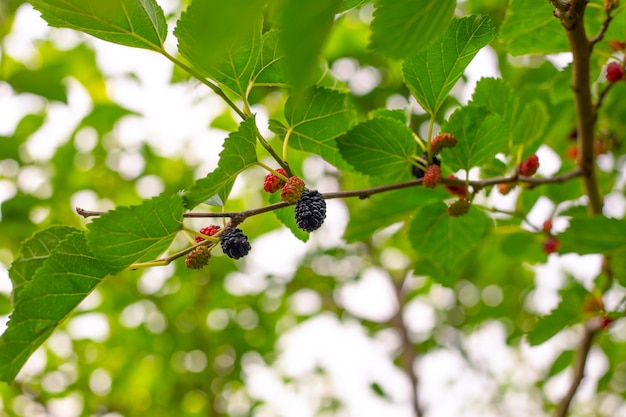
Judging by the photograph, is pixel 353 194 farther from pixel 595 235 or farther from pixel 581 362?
pixel 581 362

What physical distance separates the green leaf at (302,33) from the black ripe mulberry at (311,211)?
15.5 inches

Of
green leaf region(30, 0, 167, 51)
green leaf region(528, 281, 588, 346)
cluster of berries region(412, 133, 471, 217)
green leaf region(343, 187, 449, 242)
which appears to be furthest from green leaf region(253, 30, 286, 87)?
green leaf region(528, 281, 588, 346)

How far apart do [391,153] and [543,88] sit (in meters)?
0.69

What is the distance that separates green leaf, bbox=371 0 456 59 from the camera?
0.49 meters

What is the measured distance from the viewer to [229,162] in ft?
2.21

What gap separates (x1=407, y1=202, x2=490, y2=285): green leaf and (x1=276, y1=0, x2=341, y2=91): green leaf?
692 millimetres

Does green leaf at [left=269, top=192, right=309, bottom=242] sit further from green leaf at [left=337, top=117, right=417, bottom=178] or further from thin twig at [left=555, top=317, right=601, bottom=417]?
thin twig at [left=555, top=317, right=601, bottom=417]

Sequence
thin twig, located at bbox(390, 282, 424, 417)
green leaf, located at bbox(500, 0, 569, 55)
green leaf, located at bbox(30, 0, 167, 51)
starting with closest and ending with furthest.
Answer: green leaf, located at bbox(30, 0, 167, 51) → green leaf, located at bbox(500, 0, 569, 55) → thin twig, located at bbox(390, 282, 424, 417)

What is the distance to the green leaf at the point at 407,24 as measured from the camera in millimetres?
493

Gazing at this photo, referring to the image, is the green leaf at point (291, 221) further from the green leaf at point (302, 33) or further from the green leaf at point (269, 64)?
the green leaf at point (302, 33)

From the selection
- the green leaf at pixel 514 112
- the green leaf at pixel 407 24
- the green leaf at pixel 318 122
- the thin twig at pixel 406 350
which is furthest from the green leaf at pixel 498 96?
the thin twig at pixel 406 350

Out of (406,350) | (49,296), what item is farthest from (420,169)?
(406,350)

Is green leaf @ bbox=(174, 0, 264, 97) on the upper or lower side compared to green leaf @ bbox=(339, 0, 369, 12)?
lower

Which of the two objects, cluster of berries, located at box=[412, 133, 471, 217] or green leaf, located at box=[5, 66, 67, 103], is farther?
green leaf, located at box=[5, 66, 67, 103]
